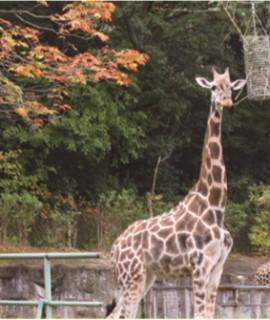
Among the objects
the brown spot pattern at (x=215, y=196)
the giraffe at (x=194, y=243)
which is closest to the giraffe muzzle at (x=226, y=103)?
the giraffe at (x=194, y=243)

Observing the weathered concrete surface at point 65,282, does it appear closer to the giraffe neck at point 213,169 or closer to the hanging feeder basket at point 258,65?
the hanging feeder basket at point 258,65

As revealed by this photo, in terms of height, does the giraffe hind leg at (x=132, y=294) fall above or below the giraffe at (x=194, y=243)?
below

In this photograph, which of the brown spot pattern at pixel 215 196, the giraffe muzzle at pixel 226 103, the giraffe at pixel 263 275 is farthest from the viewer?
the giraffe at pixel 263 275

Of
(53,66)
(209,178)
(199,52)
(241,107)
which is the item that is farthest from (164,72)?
(209,178)

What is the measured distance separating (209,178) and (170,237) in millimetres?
509

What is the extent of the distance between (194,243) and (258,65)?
3.68 meters

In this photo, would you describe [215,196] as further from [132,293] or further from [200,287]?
[132,293]

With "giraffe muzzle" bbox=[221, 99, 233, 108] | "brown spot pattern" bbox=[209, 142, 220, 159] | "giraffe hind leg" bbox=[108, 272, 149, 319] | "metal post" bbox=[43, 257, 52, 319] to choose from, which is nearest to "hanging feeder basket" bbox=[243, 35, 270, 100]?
"brown spot pattern" bbox=[209, 142, 220, 159]

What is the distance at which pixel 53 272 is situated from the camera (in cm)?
1027

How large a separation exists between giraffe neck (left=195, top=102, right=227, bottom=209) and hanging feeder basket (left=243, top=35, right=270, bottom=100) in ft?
9.36

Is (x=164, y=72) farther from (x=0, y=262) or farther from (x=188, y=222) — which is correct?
(x=188, y=222)

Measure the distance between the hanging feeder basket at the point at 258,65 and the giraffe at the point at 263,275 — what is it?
306cm

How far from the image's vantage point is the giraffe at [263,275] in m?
11.1

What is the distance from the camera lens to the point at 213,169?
5836 millimetres
